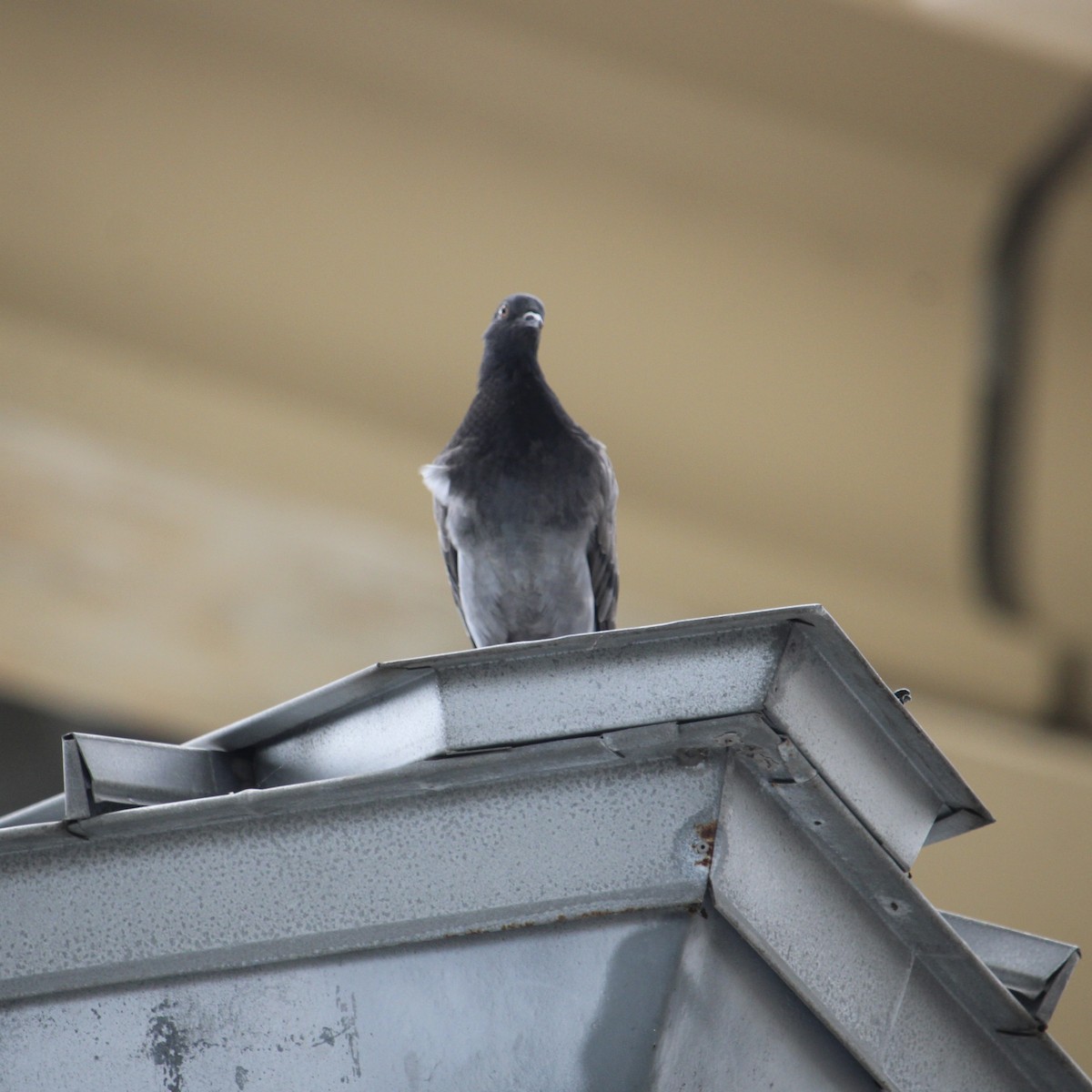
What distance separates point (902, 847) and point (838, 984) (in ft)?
0.52

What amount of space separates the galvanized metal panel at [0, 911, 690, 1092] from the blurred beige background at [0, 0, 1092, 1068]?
3.04 metres

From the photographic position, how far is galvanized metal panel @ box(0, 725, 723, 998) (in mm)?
1508

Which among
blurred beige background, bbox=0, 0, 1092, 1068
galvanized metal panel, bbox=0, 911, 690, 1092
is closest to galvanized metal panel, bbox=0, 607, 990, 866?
galvanized metal panel, bbox=0, 911, 690, 1092

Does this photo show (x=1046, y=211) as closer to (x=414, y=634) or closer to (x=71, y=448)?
(x=414, y=634)

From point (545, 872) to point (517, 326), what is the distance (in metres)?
1.78

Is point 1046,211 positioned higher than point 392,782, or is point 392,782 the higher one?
point 1046,211

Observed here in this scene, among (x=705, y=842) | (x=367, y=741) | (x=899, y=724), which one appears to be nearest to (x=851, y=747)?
(x=899, y=724)

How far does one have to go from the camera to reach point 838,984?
63.4 inches

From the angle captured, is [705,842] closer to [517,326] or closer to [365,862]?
[365,862]

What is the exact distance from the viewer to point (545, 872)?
4.98 ft

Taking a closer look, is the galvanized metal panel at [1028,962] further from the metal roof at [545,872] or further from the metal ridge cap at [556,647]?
the metal ridge cap at [556,647]

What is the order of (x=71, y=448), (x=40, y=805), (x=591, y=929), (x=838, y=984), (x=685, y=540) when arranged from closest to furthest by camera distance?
(x=591, y=929) < (x=838, y=984) < (x=40, y=805) < (x=71, y=448) < (x=685, y=540)

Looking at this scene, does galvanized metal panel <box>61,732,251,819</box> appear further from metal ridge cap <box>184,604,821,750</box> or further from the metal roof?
metal ridge cap <box>184,604,821,750</box>

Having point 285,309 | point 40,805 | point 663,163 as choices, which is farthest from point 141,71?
point 40,805
